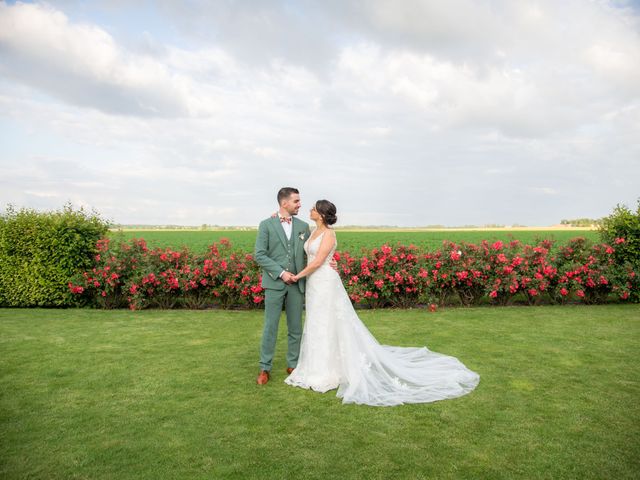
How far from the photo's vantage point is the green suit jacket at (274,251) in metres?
6.20

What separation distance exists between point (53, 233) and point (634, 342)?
12.7 m

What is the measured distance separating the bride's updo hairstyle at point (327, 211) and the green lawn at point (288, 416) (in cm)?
216

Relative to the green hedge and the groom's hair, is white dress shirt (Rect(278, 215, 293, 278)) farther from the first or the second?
the green hedge

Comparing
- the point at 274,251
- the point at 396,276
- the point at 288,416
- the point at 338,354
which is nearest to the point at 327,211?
the point at 274,251

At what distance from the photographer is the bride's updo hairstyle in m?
6.26

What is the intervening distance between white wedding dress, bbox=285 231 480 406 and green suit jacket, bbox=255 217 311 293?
16 cm

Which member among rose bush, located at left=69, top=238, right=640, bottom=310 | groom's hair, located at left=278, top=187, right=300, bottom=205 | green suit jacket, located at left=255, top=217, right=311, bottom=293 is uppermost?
groom's hair, located at left=278, top=187, right=300, bottom=205

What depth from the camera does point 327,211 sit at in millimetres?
6266

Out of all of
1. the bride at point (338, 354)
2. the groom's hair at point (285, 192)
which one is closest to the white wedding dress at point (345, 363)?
the bride at point (338, 354)

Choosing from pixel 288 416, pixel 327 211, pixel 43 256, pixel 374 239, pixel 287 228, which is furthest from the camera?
pixel 374 239

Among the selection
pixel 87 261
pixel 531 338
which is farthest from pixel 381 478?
pixel 87 261

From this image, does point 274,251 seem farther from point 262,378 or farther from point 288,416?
point 288,416

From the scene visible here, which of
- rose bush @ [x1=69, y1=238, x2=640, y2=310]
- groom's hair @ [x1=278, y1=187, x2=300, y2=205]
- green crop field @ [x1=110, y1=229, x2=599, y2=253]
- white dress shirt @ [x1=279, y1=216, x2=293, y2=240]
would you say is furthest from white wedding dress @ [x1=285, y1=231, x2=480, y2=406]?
green crop field @ [x1=110, y1=229, x2=599, y2=253]

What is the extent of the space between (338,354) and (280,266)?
1350 mm
